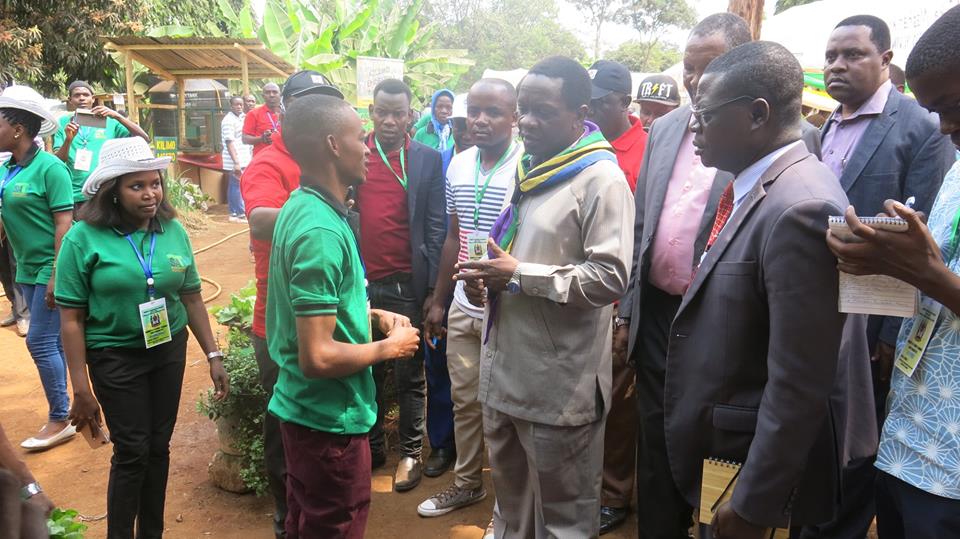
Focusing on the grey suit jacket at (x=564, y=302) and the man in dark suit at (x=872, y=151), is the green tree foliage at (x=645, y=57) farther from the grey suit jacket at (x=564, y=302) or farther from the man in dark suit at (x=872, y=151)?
the grey suit jacket at (x=564, y=302)

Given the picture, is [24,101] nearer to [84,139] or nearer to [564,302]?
[84,139]

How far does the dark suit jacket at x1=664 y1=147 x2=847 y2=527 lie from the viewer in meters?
1.63

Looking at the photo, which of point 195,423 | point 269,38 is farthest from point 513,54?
point 195,423

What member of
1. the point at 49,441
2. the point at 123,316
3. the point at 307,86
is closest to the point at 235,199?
the point at 49,441

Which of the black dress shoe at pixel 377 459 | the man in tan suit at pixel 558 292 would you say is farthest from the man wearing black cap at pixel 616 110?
the black dress shoe at pixel 377 459

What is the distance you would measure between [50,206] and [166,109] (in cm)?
1359

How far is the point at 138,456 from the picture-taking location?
120 inches

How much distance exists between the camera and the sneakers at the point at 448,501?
3846 millimetres

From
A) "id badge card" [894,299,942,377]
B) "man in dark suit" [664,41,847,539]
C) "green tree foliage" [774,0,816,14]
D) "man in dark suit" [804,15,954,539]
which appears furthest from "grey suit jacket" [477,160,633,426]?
"green tree foliage" [774,0,816,14]

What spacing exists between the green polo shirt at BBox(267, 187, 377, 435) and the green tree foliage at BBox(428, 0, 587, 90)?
41.8 metres

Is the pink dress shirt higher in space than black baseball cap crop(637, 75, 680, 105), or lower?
lower

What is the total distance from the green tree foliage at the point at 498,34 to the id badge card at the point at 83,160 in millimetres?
37536

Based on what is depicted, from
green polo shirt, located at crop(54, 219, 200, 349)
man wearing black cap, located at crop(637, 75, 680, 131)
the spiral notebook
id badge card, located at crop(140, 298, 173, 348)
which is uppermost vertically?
man wearing black cap, located at crop(637, 75, 680, 131)

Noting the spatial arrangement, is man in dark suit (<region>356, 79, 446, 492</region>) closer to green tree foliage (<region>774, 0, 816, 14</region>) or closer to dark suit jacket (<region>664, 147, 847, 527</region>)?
dark suit jacket (<region>664, 147, 847, 527</region>)
